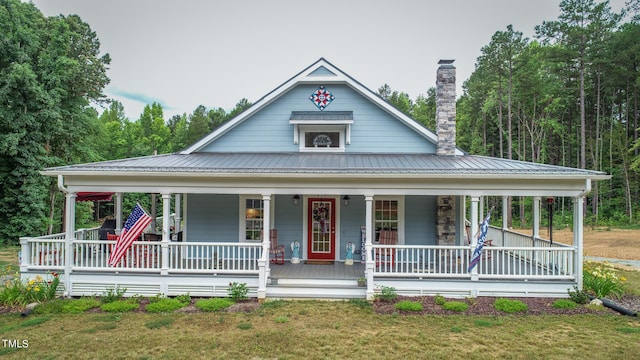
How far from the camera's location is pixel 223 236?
10.5 m

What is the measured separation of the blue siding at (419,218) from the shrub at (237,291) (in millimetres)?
4931

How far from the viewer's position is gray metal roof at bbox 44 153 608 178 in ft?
26.9

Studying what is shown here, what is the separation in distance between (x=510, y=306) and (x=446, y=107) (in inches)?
234

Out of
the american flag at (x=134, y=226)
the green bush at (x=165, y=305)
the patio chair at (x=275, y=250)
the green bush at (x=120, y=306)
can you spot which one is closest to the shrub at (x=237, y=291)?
the green bush at (x=165, y=305)

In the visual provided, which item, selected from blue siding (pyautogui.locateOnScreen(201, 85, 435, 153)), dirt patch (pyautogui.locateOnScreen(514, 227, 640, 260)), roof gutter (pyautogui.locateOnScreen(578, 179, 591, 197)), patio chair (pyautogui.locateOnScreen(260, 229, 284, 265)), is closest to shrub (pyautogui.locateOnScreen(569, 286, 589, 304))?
roof gutter (pyautogui.locateOnScreen(578, 179, 591, 197))

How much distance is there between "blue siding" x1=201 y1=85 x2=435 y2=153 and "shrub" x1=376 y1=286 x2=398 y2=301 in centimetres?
459

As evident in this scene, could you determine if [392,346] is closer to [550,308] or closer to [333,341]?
[333,341]

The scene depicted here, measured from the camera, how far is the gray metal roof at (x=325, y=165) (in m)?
8.20

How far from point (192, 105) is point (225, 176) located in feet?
140

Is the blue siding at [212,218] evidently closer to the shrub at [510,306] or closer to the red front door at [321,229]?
the red front door at [321,229]

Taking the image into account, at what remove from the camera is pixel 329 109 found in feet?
36.9

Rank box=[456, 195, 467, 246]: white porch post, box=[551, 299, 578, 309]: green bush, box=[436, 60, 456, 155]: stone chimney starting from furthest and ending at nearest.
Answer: box=[436, 60, 456, 155]: stone chimney
box=[456, 195, 467, 246]: white porch post
box=[551, 299, 578, 309]: green bush

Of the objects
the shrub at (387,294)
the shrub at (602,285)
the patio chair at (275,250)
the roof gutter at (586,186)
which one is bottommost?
the shrub at (387,294)

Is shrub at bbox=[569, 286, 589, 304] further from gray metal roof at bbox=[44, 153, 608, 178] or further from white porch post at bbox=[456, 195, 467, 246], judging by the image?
white porch post at bbox=[456, 195, 467, 246]
